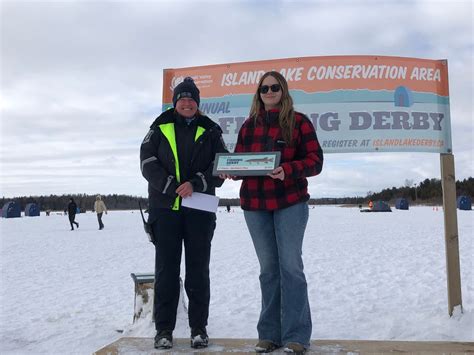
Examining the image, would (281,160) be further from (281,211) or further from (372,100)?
(372,100)

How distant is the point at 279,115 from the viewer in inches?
126

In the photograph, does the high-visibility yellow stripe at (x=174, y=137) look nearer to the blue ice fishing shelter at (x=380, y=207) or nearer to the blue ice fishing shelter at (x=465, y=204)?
the blue ice fishing shelter at (x=465, y=204)

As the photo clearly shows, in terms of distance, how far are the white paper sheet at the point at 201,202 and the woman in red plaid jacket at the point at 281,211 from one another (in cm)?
25

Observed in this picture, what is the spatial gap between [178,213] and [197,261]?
388 mm

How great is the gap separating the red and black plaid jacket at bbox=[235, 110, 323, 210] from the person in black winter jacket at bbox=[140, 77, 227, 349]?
344mm

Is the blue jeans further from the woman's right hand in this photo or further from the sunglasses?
the sunglasses

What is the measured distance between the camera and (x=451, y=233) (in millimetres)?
4941

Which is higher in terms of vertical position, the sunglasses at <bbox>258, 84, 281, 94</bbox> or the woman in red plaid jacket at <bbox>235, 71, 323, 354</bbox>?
the sunglasses at <bbox>258, 84, 281, 94</bbox>

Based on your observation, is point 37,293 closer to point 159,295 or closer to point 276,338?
point 159,295

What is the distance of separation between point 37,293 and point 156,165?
4869mm

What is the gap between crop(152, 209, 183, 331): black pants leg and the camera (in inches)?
133

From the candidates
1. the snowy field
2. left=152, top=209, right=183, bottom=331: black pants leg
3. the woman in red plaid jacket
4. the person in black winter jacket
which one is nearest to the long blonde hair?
the woman in red plaid jacket

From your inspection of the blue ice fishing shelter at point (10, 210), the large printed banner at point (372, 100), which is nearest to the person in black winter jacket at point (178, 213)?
the large printed banner at point (372, 100)

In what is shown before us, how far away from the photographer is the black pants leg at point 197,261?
338 centimetres
